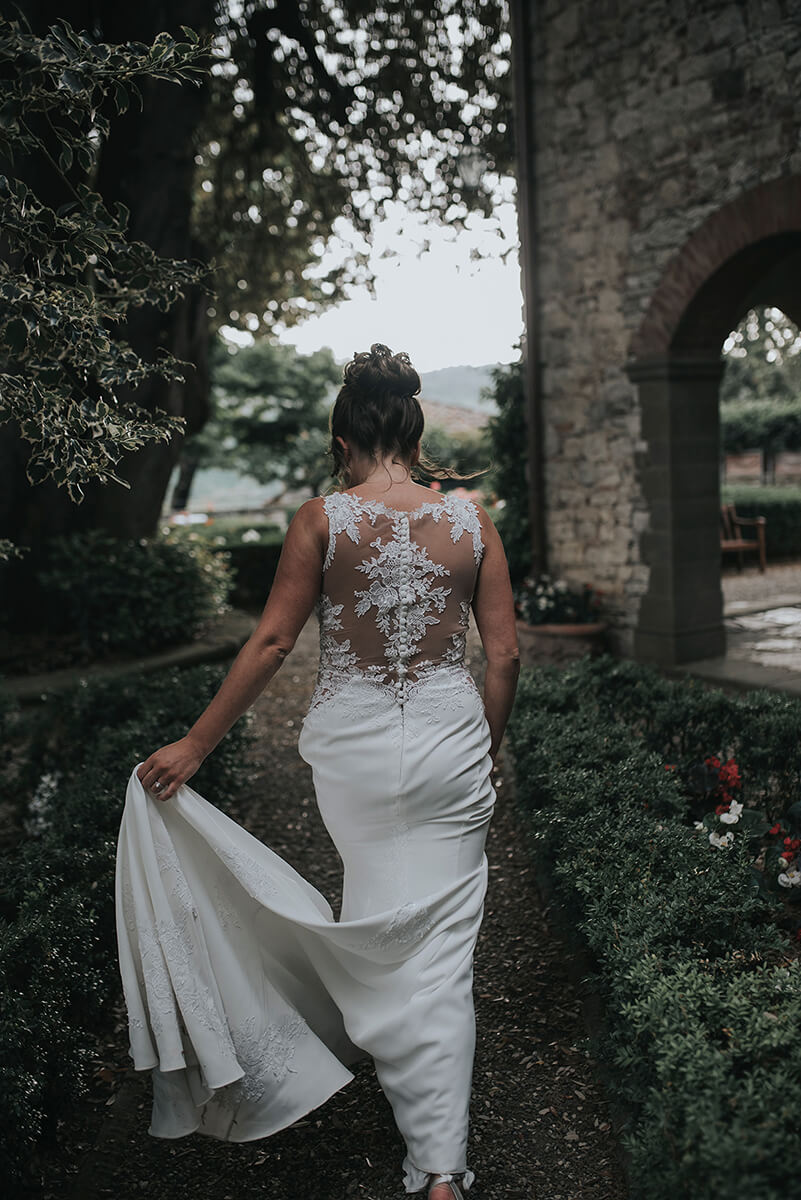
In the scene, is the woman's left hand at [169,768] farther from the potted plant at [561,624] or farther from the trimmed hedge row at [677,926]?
the potted plant at [561,624]

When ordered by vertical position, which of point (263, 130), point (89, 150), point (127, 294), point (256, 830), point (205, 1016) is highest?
point (263, 130)

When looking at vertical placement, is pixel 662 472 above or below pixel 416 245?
below

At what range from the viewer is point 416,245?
488 inches

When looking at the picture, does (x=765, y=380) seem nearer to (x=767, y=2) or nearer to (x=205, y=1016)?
(x=767, y=2)

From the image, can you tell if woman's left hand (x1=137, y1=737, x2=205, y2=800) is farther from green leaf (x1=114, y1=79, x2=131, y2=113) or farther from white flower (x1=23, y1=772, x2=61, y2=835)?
white flower (x1=23, y1=772, x2=61, y2=835)

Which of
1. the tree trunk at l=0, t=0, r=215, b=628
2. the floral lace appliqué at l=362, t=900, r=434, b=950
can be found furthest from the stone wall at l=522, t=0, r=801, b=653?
the floral lace appliqué at l=362, t=900, r=434, b=950

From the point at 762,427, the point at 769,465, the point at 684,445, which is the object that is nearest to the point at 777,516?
the point at 769,465

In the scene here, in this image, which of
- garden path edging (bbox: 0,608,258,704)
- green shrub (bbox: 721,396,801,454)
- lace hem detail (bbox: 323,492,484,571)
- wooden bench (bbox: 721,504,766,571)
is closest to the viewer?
lace hem detail (bbox: 323,492,484,571)

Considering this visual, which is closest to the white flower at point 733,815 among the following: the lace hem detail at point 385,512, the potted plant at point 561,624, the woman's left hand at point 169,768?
the lace hem detail at point 385,512

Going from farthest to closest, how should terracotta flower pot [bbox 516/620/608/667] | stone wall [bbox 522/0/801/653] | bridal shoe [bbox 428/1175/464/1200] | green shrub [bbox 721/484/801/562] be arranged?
1. green shrub [bbox 721/484/801/562]
2. terracotta flower pot [bbox 516/620/608/667]
3. stone wall [bbox 522/0/801/653]
4. bridal shoe [bbox 428/1175/464/1200]

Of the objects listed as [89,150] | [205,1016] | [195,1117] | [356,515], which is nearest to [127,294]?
[89,150]

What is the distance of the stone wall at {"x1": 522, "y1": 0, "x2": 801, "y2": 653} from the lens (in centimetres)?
657

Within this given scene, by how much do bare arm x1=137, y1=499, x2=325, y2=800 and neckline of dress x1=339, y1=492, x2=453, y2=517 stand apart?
11 centimetres

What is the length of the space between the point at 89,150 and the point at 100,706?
3.54 meters
